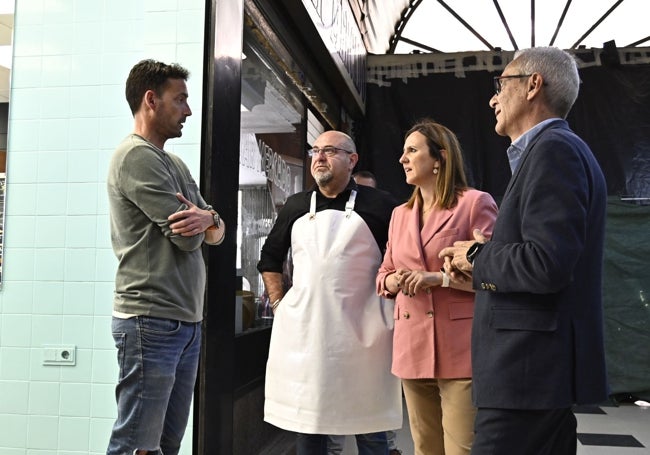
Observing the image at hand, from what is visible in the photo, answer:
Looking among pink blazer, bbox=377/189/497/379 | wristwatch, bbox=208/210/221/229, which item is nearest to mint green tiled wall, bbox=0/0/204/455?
wristwatch, bbox=208/210/221/229

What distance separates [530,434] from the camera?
4.29 feet

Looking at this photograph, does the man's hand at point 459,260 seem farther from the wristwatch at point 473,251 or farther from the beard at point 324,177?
the beard at point 324,177

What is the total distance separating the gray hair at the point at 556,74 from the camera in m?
1.44

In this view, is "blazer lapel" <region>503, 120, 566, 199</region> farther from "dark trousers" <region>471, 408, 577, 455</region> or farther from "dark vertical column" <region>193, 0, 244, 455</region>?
"dark vertical column" <region>193, 0, 244, 455</region>

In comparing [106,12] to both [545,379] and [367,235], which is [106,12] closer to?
[367,235]

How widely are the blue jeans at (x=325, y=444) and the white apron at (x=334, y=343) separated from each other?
0.08 metres

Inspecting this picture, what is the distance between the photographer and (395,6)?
7.01 m

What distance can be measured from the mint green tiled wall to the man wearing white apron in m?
0.63

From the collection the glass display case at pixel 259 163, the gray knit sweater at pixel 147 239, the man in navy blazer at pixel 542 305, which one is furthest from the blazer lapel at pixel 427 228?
the glass display case at pixel 259 163

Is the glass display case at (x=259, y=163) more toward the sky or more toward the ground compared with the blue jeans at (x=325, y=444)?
more toward the sky

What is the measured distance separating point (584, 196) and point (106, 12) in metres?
2.18

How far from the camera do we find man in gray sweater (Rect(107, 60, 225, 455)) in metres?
1.67

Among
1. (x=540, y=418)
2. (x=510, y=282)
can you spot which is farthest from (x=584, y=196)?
(x=540, y=418)

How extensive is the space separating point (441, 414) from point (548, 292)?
3.06 ft
